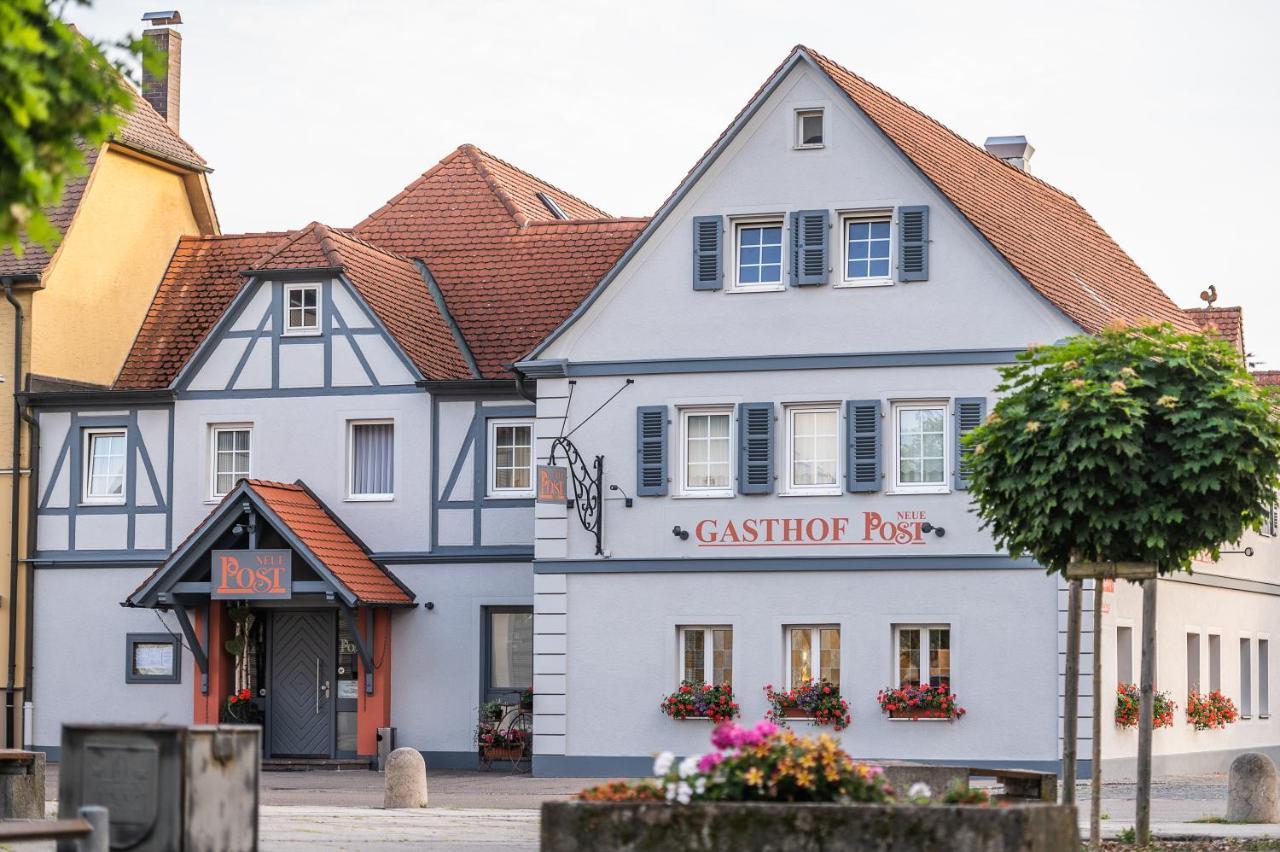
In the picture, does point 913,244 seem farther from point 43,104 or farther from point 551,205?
point 43,104

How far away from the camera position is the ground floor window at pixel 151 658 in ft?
105

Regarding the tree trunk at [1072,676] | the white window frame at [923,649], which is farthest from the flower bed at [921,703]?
the tree trunk at [1072,676]

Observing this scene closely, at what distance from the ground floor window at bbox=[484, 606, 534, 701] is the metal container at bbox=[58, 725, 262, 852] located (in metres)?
19.2

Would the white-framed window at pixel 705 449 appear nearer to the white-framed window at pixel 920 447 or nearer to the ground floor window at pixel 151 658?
the white-framed window at pixel 920 447

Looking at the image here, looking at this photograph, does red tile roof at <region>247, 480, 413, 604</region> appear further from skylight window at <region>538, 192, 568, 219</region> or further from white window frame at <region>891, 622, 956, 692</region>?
skylight window at <region>538, 192, 568, 219</region>

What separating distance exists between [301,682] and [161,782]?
20.3 metres

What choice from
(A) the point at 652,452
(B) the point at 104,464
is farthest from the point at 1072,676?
(B) the point at 104,464

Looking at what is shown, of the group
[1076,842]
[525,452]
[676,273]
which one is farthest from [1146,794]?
[525,452]

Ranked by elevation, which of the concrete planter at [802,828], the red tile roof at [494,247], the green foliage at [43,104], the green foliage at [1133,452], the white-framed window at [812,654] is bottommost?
the concrete planter at [802,828]

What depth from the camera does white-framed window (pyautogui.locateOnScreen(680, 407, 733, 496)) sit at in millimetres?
29047

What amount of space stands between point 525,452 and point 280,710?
502cm

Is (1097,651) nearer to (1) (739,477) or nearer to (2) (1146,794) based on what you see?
(2) (1146,794)

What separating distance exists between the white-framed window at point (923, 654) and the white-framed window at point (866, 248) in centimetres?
435

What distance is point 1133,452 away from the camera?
17.1 m
